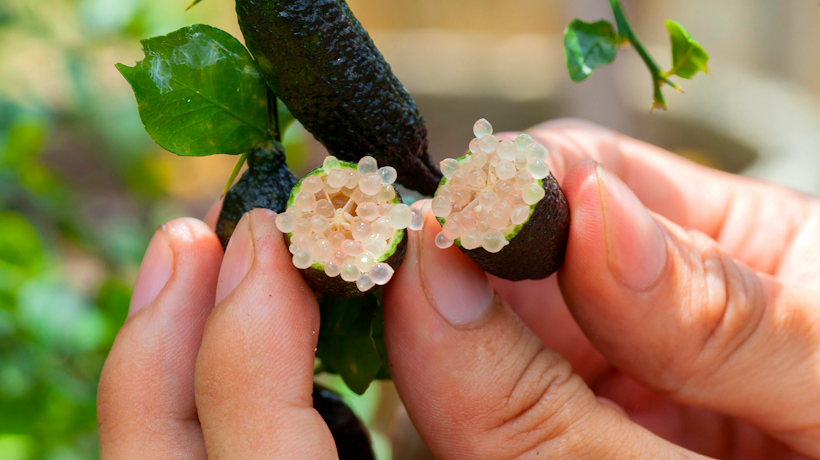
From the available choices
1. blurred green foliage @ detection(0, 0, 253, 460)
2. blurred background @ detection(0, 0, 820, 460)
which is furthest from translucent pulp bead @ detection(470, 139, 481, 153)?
blurred green foliage @ detection(0, 0, 253, 460)

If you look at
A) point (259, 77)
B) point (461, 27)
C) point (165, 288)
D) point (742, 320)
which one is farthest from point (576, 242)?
point (461, 27)

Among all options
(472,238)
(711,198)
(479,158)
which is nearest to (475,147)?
(479,158)

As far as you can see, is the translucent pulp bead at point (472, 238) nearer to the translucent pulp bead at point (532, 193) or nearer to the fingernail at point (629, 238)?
the translucent pulp bead at point (532, 193)

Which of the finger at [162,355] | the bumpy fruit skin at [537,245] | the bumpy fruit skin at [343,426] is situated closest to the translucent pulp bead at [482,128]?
the bumpy fruit skin at [537,245]

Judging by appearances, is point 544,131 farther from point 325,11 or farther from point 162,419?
point 162,419

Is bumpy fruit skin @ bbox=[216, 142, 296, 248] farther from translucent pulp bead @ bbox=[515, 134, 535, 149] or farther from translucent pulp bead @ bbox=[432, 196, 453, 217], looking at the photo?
translucent pulp bead @ bbox=[515, 134, 535, 149]

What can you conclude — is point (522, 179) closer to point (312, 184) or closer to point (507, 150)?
point (507, 150)

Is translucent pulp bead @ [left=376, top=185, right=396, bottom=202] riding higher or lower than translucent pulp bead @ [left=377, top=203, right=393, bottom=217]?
higher
